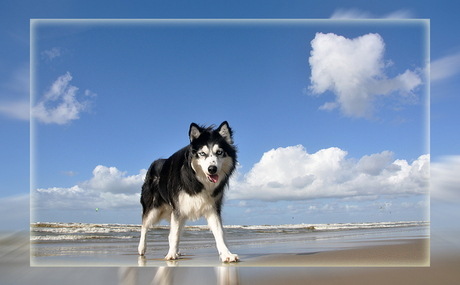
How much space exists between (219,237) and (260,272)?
0.76 meters

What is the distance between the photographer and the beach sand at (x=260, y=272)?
3.39 meters

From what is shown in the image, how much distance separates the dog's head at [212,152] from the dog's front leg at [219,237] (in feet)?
1.48

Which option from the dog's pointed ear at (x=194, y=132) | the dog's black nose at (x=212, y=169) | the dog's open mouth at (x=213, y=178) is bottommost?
the dog's open mouth at (x=213, y=178)

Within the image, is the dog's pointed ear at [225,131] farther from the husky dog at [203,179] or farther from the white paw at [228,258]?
the white paw at [228,258]

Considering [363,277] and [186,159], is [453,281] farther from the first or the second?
[186,159]

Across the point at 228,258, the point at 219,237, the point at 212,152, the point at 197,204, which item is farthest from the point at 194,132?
the point at 228,258

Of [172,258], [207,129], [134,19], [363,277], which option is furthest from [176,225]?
[134,19]

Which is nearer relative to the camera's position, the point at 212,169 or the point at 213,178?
the point at 212,169

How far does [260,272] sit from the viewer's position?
3535mm

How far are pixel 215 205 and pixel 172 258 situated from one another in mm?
877

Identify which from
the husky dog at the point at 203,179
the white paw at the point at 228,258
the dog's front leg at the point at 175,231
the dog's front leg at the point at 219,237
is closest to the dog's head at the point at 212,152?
the husky dog at the point at 203,179

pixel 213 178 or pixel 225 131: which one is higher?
pixel 225 131

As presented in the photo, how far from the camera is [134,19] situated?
423 cm

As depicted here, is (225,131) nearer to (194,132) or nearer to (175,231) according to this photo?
(194,132)
